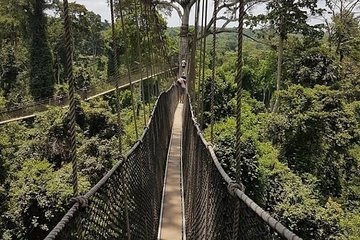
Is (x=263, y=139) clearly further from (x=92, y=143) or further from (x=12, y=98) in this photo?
(x=12, y=98)

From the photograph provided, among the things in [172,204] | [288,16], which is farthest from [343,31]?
[172,204]

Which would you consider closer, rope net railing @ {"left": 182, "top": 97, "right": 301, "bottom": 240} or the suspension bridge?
rope net railing @ {"left": 182, "top": 97, "right": 301, "bottom": 240}

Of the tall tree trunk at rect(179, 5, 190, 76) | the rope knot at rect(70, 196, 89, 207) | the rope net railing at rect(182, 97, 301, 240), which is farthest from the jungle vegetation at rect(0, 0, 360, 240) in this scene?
the tall tree trunk at rect(179, 5, 190, 76)

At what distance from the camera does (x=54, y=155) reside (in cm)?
808

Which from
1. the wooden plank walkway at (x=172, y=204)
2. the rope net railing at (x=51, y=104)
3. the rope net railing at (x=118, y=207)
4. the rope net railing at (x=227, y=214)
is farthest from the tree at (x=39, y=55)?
the rope net railing at (x=227, y=214)

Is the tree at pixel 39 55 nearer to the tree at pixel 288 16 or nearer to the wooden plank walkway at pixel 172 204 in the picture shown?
the tree at pixel 288 16

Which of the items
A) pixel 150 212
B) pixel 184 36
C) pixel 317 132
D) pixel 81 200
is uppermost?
pixel 184 36

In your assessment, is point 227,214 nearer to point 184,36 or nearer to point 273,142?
point 273,142

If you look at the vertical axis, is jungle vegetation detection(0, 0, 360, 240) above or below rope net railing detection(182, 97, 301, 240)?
below

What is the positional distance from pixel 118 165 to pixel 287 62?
34.4ft

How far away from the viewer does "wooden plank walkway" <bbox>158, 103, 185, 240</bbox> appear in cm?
309

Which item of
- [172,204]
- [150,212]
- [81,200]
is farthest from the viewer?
[172,204]

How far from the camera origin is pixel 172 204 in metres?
3.75

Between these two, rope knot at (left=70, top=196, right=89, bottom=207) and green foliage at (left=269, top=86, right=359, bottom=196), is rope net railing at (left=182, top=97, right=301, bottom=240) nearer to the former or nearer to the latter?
rope knot at (left=70, top=196, right=89, bottom=207)
